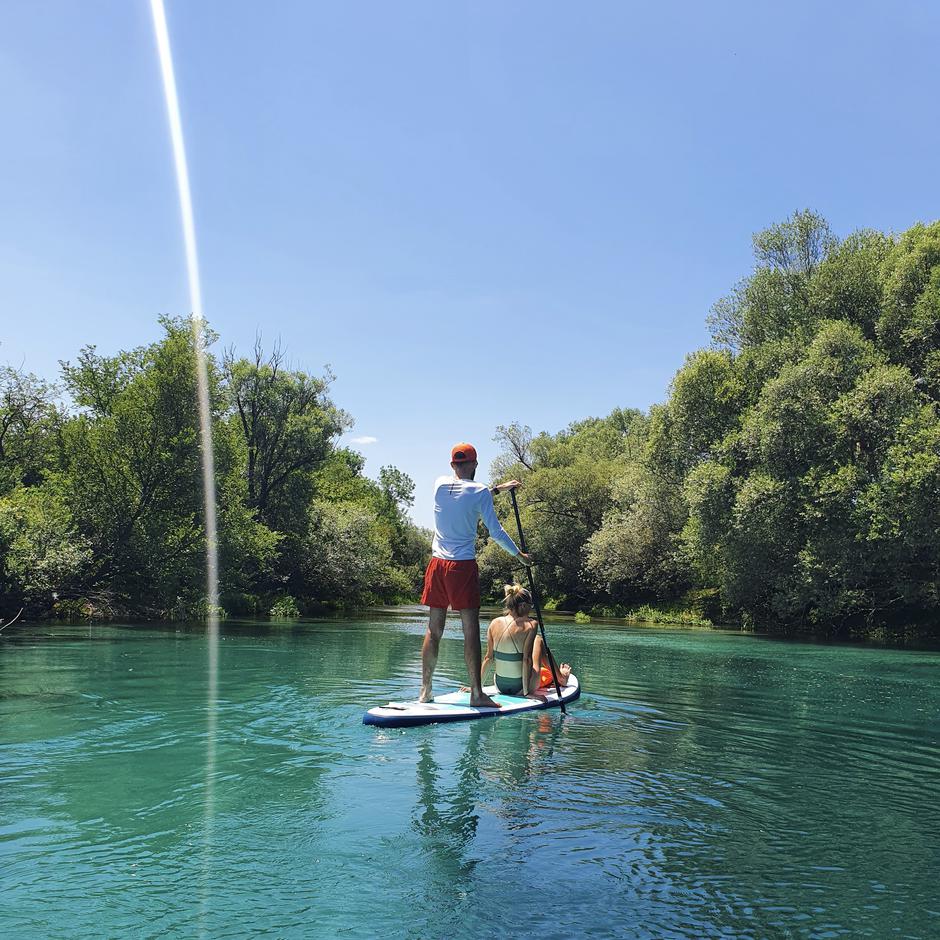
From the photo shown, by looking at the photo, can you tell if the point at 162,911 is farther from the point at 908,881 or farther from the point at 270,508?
the point at 270,508

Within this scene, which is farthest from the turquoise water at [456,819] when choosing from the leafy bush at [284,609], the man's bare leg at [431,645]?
the leafy bush at [284,609]

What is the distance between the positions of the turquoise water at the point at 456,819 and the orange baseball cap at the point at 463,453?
3142 mm

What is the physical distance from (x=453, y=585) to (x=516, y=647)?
197cm

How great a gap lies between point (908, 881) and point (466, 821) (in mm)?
2848

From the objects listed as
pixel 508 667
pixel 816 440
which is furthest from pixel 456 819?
pixel 816 440

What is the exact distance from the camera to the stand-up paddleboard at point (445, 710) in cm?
902

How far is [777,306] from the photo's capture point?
39281 millimetres

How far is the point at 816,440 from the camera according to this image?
106 feet

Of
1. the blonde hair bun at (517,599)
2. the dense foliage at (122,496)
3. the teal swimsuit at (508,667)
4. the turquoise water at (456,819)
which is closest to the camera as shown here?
the turquoise water at (456,819)

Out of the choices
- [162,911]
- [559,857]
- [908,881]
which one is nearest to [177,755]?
[162,911]

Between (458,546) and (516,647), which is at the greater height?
(458,546)

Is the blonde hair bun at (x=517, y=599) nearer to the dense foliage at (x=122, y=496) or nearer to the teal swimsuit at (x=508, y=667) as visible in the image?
the teal swimsuit at (x=508, y=667)

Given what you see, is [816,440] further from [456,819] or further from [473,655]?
[456,819]

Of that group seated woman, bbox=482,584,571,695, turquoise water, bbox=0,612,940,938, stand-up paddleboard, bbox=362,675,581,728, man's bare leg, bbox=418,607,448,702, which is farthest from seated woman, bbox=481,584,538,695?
man's bare leg, bbox=418,607,448,702
